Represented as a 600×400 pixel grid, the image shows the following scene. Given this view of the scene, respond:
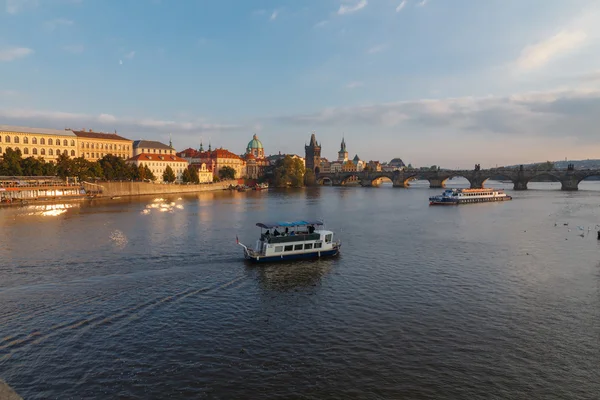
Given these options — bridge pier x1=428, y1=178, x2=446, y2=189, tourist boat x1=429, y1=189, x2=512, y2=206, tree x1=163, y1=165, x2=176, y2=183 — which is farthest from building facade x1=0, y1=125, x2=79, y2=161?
bridge pier x1=428, y1=178, x2=446, y2=189

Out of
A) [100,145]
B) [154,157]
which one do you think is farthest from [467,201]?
[100,145]

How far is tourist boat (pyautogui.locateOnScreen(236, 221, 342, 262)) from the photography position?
39.3 meters

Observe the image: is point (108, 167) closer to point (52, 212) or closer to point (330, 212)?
point (52, 212)

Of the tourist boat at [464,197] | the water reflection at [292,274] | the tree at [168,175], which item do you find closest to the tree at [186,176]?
the tree at [168,175]

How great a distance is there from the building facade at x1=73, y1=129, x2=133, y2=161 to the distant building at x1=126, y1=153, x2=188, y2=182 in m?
6.24

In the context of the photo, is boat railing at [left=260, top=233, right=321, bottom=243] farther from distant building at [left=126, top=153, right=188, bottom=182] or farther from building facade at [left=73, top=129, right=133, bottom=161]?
distant building at [left=126, top=153, right=188, bottom=182]

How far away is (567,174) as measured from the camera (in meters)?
158

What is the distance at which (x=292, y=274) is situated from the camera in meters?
35.6

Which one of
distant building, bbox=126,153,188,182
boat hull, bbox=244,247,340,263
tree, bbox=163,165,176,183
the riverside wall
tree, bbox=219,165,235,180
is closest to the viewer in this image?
boat hull, bbox=244,247,340,263

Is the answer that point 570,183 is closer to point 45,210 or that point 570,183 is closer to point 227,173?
point 227,173

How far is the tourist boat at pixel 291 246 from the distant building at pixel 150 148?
149m

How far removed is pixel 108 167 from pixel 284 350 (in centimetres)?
12001

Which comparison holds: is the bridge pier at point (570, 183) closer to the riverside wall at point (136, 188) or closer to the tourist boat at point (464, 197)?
the tourist boat at point (464, 197)

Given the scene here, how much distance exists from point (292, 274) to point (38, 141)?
5068 inches
